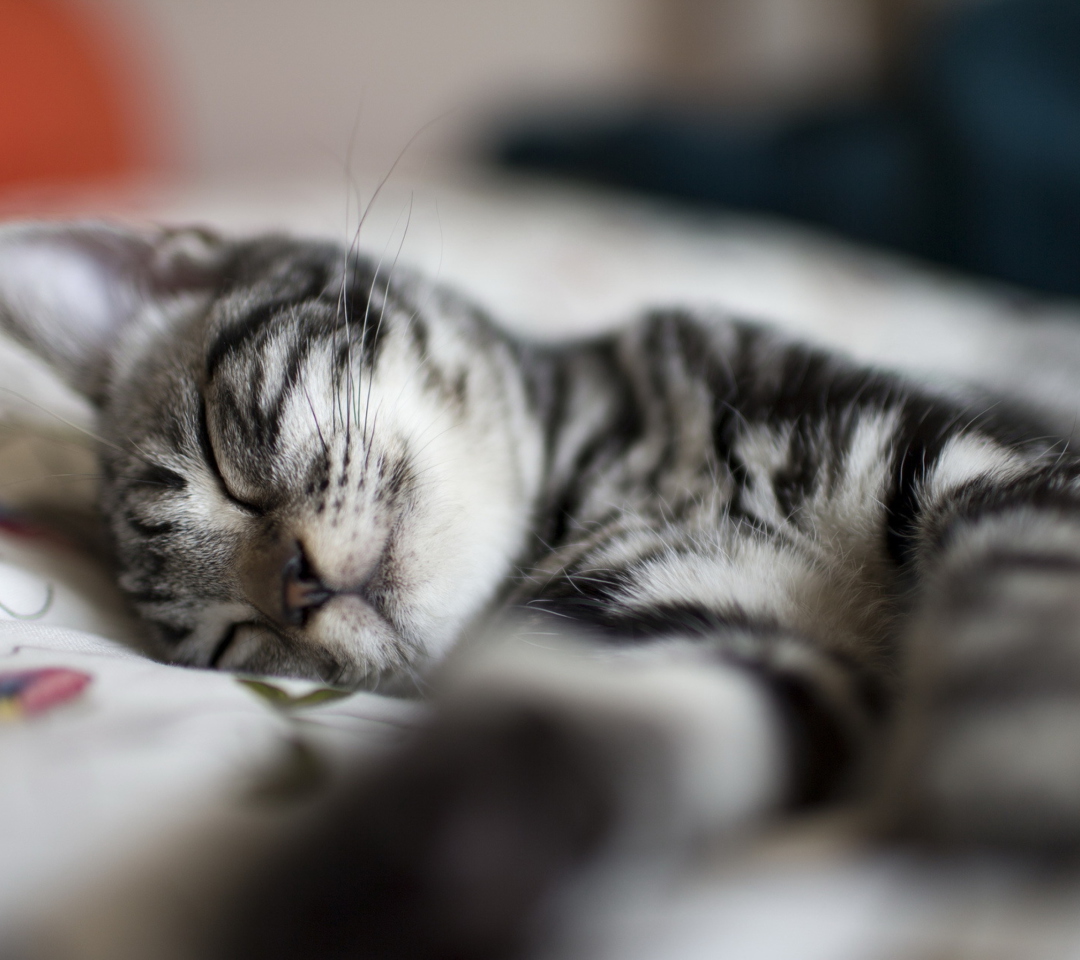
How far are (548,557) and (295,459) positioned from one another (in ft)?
0.79

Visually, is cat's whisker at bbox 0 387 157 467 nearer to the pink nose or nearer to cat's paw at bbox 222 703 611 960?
the pink nose

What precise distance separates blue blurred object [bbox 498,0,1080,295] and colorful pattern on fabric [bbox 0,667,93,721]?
1.87 m

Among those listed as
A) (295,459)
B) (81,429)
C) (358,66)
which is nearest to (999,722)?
(295,459)

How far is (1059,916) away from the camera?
354 millimetres

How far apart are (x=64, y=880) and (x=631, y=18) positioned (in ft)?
9.93

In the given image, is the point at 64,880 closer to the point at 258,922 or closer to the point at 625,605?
the point at 258,922

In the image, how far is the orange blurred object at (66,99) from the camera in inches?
84.2

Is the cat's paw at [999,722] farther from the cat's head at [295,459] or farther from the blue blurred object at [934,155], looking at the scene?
the blue blurred object at [934,155]

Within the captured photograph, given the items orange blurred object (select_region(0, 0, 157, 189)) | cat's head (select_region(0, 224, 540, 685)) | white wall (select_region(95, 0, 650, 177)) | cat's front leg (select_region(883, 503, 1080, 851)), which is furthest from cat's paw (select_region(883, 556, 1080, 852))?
white wall (select_region(95, 0, 650, 177))

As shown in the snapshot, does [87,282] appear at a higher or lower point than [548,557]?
→ higher

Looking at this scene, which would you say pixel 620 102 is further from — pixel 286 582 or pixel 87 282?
pixel 286 582

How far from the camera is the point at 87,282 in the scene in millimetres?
858

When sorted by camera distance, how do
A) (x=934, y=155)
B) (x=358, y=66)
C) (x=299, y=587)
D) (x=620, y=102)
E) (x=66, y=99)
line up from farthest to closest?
(x=358, y=66), (x=620, y=102), (x=66, y=99), (x=934, y=155), (x=299, y=587)

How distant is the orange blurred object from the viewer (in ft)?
7.02
